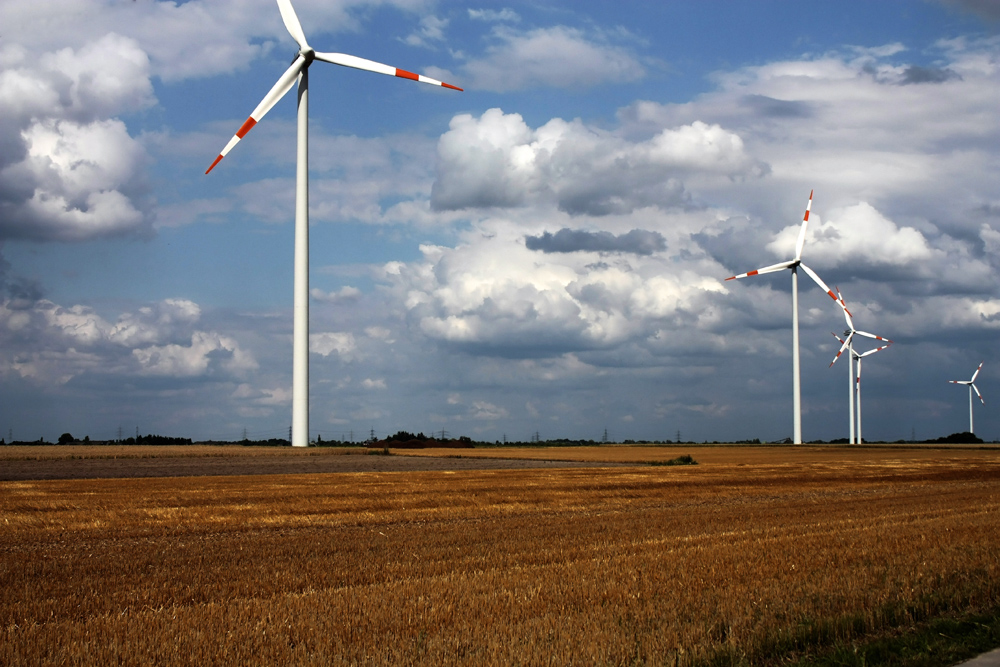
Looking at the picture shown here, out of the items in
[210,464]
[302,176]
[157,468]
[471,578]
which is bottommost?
[210,464]

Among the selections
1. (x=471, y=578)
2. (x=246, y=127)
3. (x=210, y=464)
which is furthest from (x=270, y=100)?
(x=471, y=578)

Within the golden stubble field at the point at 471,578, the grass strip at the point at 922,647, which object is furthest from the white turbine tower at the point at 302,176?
the grass strip at the point at 922,647

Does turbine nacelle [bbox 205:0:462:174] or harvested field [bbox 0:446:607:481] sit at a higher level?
turbine nacelle [bbox 205:0:462:174]

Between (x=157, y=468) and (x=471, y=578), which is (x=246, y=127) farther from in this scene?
(x=471, y=578)

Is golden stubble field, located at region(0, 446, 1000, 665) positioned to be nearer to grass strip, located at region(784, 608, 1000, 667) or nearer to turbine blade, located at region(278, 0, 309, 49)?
grass strip, located at region(784, 608, 1000, 667)

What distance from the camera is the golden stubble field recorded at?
418 inches

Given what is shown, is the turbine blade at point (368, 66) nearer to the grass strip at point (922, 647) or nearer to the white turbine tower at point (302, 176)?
the white turbine tower at point (302, 176)

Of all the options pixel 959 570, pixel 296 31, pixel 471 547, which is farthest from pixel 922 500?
pixel 296 31

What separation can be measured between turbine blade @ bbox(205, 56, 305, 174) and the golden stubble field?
4378 cm

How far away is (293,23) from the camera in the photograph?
81.1 metres

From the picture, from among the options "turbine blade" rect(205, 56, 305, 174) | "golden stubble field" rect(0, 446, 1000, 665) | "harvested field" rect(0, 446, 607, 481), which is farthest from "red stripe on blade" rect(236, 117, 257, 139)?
"golden stubble field" rect(0, 446, 1000, 665)

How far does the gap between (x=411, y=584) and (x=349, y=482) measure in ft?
102

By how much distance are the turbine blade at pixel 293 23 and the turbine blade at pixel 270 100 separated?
1.69m

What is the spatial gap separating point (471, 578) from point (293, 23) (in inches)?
3028
